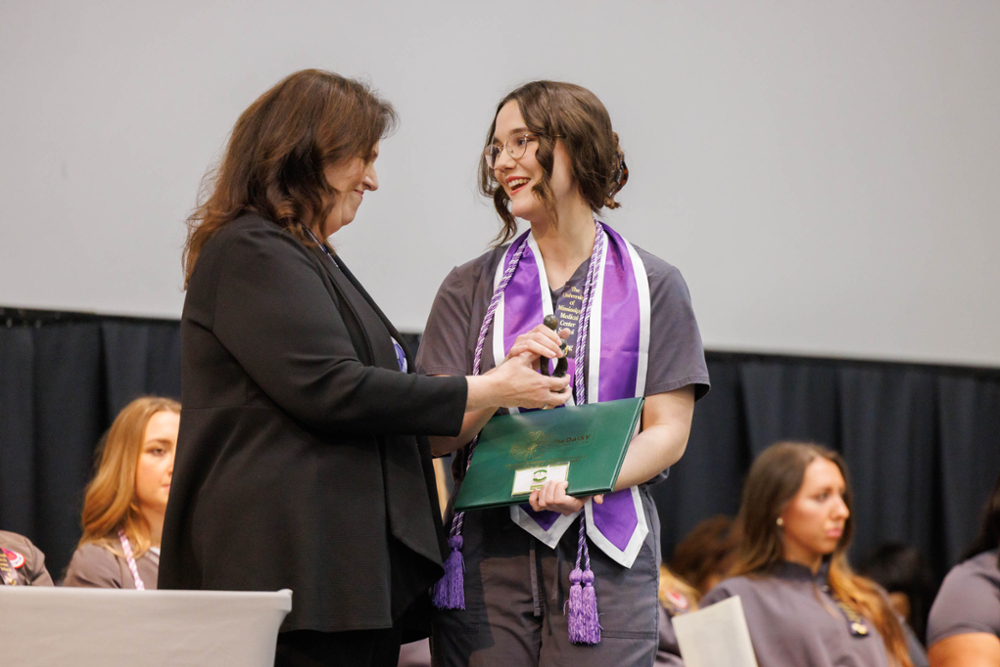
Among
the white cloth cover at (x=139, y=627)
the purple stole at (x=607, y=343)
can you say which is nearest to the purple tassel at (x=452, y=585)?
the purple stole at (x=607, y=343)

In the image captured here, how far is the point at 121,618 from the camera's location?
1.29 meters

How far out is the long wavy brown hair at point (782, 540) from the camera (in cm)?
369

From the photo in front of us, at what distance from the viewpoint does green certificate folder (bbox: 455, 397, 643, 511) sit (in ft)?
5.22

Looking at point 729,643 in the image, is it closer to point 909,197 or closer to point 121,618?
point 121,618

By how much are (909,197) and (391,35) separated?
244 cm

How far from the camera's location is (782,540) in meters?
3.78

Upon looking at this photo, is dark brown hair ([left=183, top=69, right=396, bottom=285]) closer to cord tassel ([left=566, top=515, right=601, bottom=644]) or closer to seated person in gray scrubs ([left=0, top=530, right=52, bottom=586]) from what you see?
cord tassel ([left=566, top=515, right=601, bottom=644])

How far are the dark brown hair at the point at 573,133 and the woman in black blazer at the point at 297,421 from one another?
38cm

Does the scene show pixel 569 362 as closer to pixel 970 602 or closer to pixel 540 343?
pixel 540 343

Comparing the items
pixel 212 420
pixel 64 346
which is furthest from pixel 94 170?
pixel 212 420

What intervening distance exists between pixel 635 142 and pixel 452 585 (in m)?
2.95

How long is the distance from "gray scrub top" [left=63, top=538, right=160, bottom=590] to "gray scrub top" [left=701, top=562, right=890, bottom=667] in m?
1.97

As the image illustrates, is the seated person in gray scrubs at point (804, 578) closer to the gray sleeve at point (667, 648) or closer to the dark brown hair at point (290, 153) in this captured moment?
the gray sleeve at point (667, 648)

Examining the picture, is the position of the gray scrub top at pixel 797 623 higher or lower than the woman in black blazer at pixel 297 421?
lower
